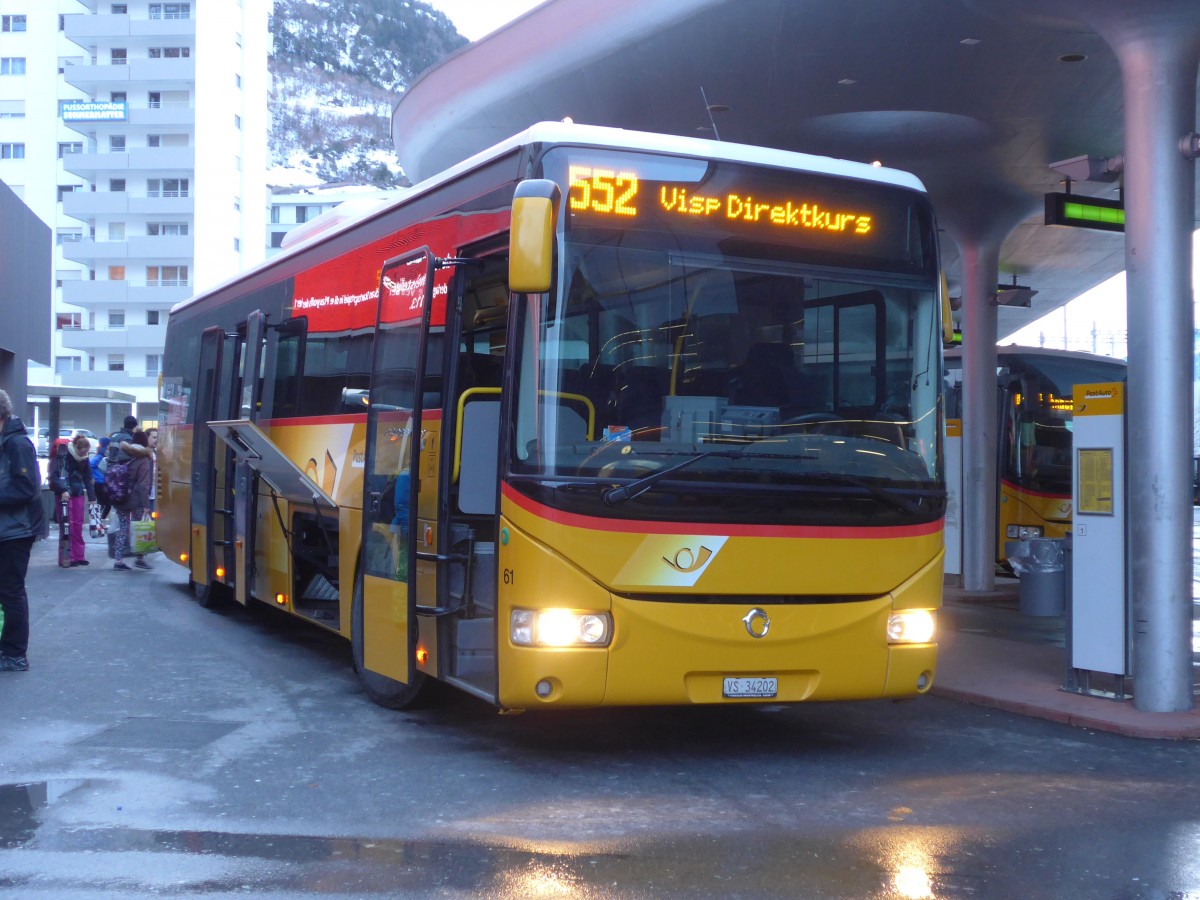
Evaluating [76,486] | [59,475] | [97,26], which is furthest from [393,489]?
[97,26]

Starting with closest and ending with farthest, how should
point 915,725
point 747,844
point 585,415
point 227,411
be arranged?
point 747,844 → point 585,415 → point 915,725 → point 227,411

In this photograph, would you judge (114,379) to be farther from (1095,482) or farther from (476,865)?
(476,865)

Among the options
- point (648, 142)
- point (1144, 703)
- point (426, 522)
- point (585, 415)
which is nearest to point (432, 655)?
point (426, 522)

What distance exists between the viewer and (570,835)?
19.1ft

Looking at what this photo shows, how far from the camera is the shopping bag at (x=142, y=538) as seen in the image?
1931 centimetres

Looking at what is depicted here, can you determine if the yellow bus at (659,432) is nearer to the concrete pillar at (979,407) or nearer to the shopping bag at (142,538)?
the concrete pillar at (979,407)

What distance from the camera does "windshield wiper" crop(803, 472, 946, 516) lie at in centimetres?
694

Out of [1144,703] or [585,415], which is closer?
[585,415]

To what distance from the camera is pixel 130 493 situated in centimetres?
1841

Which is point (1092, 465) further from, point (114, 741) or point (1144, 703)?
point (114, 741)

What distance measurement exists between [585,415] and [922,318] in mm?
2150

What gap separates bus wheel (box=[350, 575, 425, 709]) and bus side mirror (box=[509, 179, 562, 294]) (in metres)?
2.93

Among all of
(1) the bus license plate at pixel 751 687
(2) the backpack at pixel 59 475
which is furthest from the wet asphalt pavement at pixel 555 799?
(2) the backpack at pixel 59 475

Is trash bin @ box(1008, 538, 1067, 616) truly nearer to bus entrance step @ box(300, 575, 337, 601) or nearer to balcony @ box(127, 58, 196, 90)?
bus entrance step @ box(300, 575, 337, 601)
